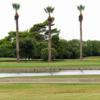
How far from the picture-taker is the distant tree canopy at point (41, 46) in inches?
3622

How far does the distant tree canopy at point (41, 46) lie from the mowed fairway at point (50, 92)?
61479 mm

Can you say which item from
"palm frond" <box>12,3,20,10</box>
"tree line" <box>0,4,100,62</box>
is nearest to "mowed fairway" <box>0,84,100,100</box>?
"tree line" <box>0,4,100,62</box>

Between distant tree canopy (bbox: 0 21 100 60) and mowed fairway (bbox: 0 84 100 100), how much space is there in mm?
61479

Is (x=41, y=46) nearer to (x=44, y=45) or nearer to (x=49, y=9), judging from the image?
(x=44, y=45)

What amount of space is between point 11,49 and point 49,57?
19.2 metres

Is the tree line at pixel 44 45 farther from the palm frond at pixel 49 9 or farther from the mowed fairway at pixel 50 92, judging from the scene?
the mowed fairway at pixel 50 92

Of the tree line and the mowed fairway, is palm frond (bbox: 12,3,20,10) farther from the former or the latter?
the mowed fairway

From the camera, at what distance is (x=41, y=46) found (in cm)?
9594

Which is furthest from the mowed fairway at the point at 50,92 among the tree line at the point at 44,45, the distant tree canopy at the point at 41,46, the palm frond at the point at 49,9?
the palm frond at the point at 49,9

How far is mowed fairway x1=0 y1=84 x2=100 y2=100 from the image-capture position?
20.2 m

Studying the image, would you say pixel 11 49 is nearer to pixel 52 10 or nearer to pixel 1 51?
pixel 1 51

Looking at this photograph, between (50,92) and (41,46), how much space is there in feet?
239

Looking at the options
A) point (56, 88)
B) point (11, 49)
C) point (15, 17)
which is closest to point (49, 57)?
point (15, 17)

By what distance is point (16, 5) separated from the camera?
92500 mm
